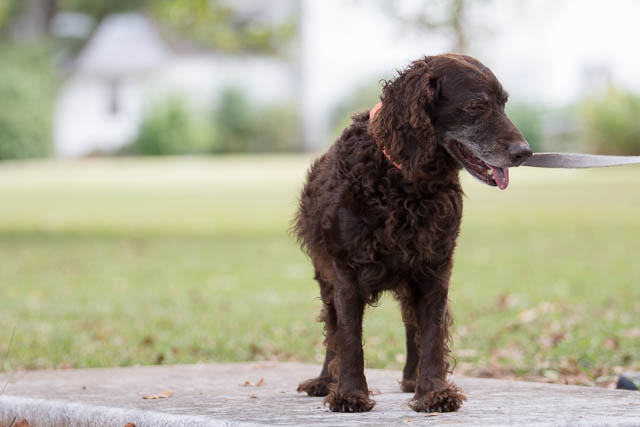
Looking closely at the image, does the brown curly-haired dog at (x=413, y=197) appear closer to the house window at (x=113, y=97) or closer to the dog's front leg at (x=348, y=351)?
the dog's front leg at (x=348, y=351)

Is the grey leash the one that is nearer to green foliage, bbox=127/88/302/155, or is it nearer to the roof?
green foliage, bbox=127/88/302/155

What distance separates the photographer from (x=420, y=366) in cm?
432

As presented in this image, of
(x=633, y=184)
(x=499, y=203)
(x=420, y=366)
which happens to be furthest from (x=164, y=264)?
(x=633, y=184)

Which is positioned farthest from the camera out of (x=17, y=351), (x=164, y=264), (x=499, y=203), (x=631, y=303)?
(x=499, y=203)

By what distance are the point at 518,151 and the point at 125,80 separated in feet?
180

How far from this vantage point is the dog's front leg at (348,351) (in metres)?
4.26

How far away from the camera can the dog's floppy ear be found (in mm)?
4055

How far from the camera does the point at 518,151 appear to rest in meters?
3.90

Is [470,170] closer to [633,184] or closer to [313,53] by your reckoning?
[633,184]

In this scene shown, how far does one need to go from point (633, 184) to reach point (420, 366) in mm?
26289

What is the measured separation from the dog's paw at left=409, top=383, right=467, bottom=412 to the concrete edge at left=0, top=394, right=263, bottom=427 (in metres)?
0.79

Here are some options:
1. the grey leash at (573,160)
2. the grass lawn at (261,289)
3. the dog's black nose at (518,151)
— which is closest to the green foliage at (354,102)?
the grass lawn at (261,289)

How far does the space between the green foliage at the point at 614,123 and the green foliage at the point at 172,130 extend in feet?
71.4

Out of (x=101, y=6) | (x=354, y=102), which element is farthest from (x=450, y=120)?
(x=101, y=6)
